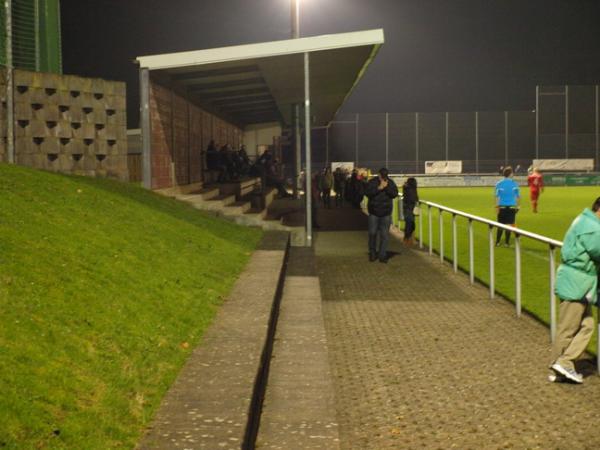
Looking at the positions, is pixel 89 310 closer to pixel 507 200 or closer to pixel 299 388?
pixel 299 388

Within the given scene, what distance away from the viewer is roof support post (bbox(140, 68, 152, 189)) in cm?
1773

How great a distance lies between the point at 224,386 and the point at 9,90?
1127cm

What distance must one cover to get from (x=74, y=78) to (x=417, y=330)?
10.3 metres

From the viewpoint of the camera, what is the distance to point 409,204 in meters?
18.4

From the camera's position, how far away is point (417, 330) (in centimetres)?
912

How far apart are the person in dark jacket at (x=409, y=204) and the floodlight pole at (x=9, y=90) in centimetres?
715

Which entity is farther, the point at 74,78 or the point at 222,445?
the point at 74,78

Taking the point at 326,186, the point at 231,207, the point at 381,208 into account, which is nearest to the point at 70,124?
the point at 231,207

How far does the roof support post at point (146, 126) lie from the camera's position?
17.7 meters

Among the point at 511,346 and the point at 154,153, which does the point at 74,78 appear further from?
the point at 511,346

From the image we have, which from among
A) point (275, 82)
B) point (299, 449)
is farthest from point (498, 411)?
point (275, 82)

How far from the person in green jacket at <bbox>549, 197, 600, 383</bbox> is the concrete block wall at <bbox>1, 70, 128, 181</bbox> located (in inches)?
435

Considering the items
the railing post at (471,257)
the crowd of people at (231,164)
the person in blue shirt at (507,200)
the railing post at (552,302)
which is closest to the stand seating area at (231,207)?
the crowd of people at (231,164)

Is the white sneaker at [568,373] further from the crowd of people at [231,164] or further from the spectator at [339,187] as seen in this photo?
the spectator at [339,187]
